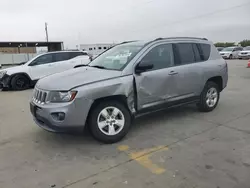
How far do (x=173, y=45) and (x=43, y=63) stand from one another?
26.9 feet

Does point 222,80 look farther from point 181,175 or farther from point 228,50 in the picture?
point 228,50

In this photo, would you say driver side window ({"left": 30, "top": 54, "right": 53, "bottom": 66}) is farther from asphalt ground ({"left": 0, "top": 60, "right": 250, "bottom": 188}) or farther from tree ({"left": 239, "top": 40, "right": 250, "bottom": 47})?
tree ({"left": 239, "top": 40, "right": 250, "bottom": 47})

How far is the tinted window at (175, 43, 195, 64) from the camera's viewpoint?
203 inches

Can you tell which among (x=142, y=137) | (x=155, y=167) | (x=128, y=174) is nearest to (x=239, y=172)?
(x=155, y=167)

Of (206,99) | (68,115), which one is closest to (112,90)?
(68,115)

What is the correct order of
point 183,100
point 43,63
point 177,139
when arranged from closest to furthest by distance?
point 177,139 < point 183,100 < point 43,63

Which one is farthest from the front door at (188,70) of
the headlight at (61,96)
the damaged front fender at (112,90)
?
the headlight at (61,96)

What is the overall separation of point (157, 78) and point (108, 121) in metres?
1.23

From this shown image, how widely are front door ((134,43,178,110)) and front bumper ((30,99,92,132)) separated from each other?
103cm

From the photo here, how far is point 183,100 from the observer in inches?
203

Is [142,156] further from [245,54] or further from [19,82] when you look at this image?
[245,54]

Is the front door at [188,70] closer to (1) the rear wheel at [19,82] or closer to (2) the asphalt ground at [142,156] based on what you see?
(2) the asphalt ground at [142,156]

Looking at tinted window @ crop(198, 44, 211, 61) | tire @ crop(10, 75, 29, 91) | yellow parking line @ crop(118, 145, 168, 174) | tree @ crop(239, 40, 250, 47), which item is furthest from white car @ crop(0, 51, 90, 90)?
tree @ crop(239, 40, 250, 47)

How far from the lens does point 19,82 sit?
11.1m
